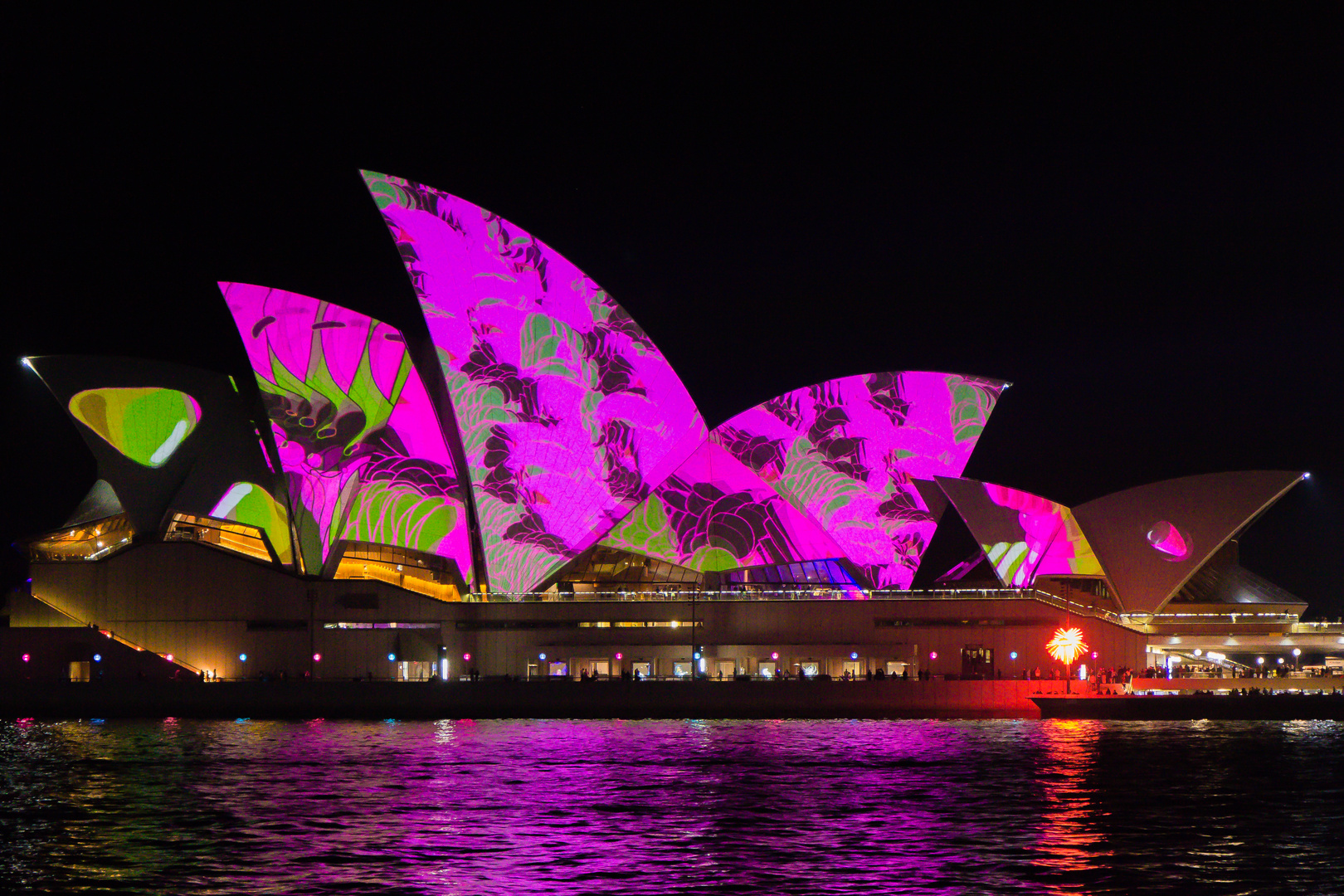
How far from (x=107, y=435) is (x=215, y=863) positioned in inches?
1485

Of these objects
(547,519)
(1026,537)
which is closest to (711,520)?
(547,519)

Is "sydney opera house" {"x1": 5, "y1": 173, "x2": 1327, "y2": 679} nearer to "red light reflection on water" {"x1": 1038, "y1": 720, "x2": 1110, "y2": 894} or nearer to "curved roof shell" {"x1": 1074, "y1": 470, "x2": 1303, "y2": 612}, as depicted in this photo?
"curved roof shell" {"x1": 1074, "y1": 470, "x2": 1303, "y2": 612}

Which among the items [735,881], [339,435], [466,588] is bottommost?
[735,881]

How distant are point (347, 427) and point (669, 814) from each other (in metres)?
31.3

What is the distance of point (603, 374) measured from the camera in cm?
5288

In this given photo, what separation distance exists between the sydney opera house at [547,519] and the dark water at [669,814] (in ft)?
48.4

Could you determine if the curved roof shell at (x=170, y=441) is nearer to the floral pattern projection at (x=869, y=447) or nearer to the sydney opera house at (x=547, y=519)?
the sydney opera house at (x=547, y=519)

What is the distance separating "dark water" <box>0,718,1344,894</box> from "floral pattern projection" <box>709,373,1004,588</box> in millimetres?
17126

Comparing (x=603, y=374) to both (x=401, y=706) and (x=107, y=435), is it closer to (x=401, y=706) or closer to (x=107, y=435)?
(x=401, y=706)

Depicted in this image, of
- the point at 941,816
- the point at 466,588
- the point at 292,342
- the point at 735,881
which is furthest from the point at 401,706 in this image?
the point at 735,881

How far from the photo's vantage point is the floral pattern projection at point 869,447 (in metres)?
55.8

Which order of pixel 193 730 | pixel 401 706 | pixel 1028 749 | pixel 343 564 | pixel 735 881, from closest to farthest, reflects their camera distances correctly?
pixel 735 881 → pixel 1028 749 → pixel 193 730 → pixel 401 706 → pixel 343 564

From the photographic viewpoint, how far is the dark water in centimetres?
1909

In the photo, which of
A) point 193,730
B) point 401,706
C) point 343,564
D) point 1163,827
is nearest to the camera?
point 1163,827
